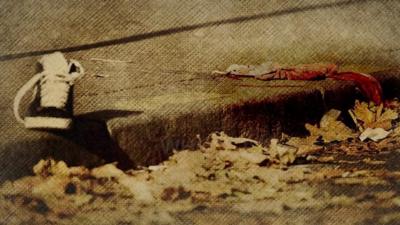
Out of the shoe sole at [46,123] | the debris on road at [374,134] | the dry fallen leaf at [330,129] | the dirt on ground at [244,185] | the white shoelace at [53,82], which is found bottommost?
the dirt on ground at [244,185]

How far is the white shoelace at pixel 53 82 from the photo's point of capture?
282cm

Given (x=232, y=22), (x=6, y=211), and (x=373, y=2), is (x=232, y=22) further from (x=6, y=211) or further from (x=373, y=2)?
(x=6, y=211)

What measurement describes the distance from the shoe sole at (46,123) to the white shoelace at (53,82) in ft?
0.15

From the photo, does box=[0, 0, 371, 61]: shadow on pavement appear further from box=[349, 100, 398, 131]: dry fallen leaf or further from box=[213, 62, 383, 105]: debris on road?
box=[349, 100, 398, 131]: dry fallen leaf

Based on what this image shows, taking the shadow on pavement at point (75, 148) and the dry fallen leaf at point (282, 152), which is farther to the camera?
the dry fallen leaf at point (282, 152)

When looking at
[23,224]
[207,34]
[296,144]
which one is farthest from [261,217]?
[23,224]

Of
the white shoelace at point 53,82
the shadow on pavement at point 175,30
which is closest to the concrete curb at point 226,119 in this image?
the white shoelace at point 53,82

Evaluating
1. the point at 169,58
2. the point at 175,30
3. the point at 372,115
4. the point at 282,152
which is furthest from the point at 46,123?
the point at 372,115

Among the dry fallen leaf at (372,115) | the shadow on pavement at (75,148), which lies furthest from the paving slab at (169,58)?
the dry fallen leaf at (372,115)

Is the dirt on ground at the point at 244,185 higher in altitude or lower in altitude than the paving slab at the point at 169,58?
lower

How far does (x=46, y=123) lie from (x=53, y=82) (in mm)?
231

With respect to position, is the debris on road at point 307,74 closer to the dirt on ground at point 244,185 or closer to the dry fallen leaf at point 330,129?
the dirt on ground at point 244,185
